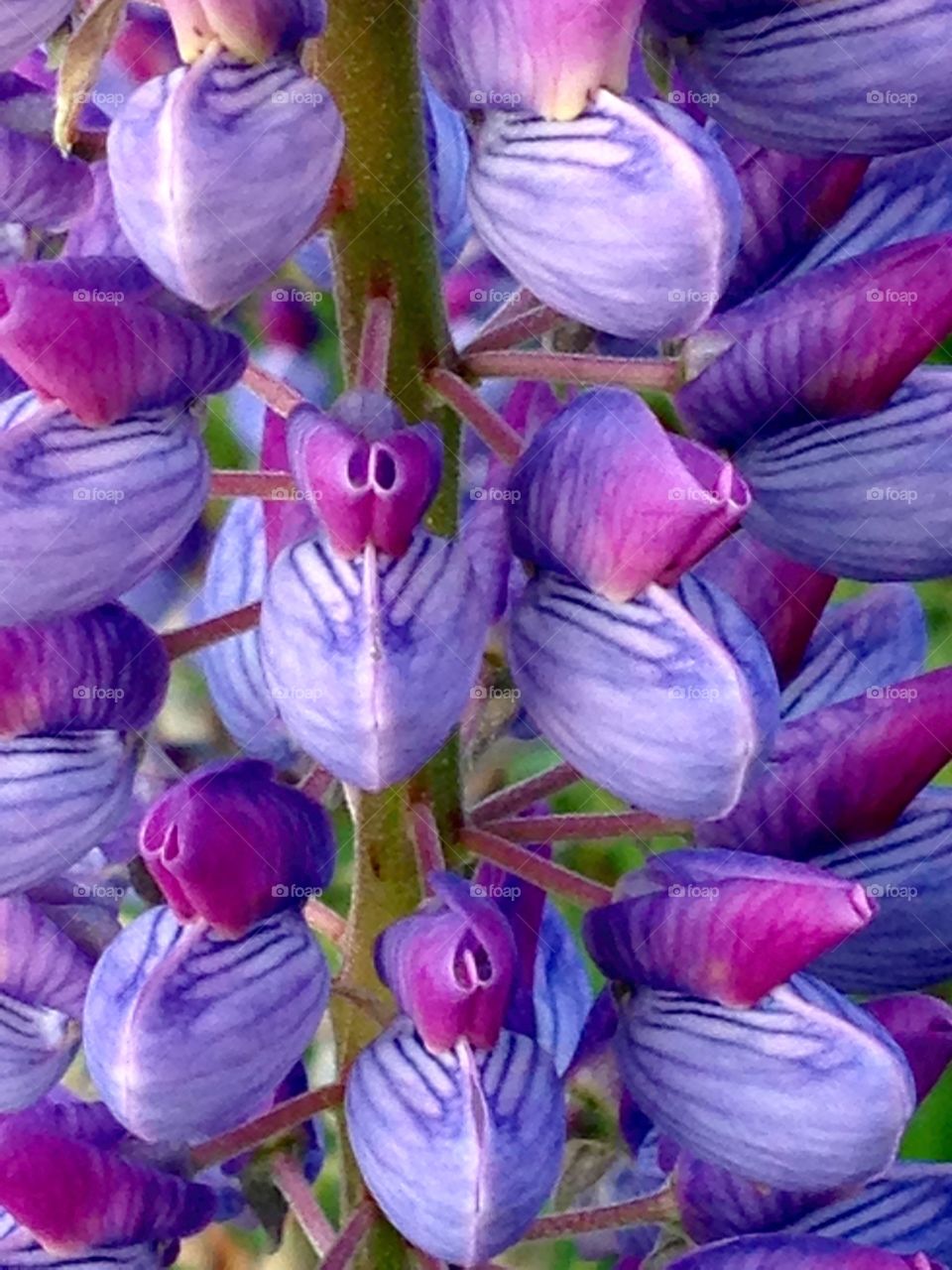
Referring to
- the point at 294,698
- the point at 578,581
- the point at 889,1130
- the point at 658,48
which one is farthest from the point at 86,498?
the point at 889,1130

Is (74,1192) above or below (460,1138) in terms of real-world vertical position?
below

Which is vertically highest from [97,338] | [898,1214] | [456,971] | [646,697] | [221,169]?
[221,169]

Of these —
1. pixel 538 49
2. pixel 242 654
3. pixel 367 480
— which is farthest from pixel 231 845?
pixel 538 49

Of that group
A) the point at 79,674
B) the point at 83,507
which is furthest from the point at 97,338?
the point at 79,674

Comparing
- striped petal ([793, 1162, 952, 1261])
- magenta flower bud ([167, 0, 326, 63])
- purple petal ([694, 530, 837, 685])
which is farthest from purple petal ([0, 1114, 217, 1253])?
magenta flower bud ([167, 0, 326, 63])

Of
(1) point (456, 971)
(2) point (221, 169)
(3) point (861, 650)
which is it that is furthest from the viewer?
(3) point (861, 650)

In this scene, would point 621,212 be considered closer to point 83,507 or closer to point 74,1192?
point 83,507

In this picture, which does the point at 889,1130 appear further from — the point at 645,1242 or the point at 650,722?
the point at 645,1242

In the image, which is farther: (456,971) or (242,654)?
(242,654)

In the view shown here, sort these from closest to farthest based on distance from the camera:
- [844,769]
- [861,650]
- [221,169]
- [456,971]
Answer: [221,169]
[456,971]
[844,769]
[861,650]
